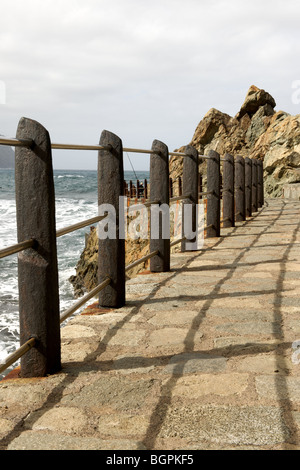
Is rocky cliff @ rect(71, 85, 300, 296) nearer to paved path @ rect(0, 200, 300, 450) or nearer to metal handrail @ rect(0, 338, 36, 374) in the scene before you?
paved path @ rect(0, 200, 300, 450)

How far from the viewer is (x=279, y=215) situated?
9.98 metres

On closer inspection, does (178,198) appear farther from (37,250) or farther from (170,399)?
(170,399)

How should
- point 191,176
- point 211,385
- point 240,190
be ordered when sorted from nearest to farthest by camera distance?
point 211,385
point 191,176
point 240,190

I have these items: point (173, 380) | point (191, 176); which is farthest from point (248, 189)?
point (173, 380)

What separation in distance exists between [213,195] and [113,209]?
3.66 metres

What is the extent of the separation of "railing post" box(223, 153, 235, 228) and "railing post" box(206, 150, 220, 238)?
920 mm

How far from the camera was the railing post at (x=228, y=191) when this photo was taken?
7508 millimetres

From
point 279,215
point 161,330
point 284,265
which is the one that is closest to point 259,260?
point 284,265

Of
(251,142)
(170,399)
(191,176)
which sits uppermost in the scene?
(251,142)

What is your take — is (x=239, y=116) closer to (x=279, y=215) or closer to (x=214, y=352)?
(x=279, y=215)

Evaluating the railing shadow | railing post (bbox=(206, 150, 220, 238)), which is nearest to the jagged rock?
railing post (bbox=(206, 150, 220, 238))

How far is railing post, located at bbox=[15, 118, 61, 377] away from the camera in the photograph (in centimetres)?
201

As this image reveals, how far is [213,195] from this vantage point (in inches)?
256

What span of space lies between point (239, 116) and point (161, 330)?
37.7 metres
